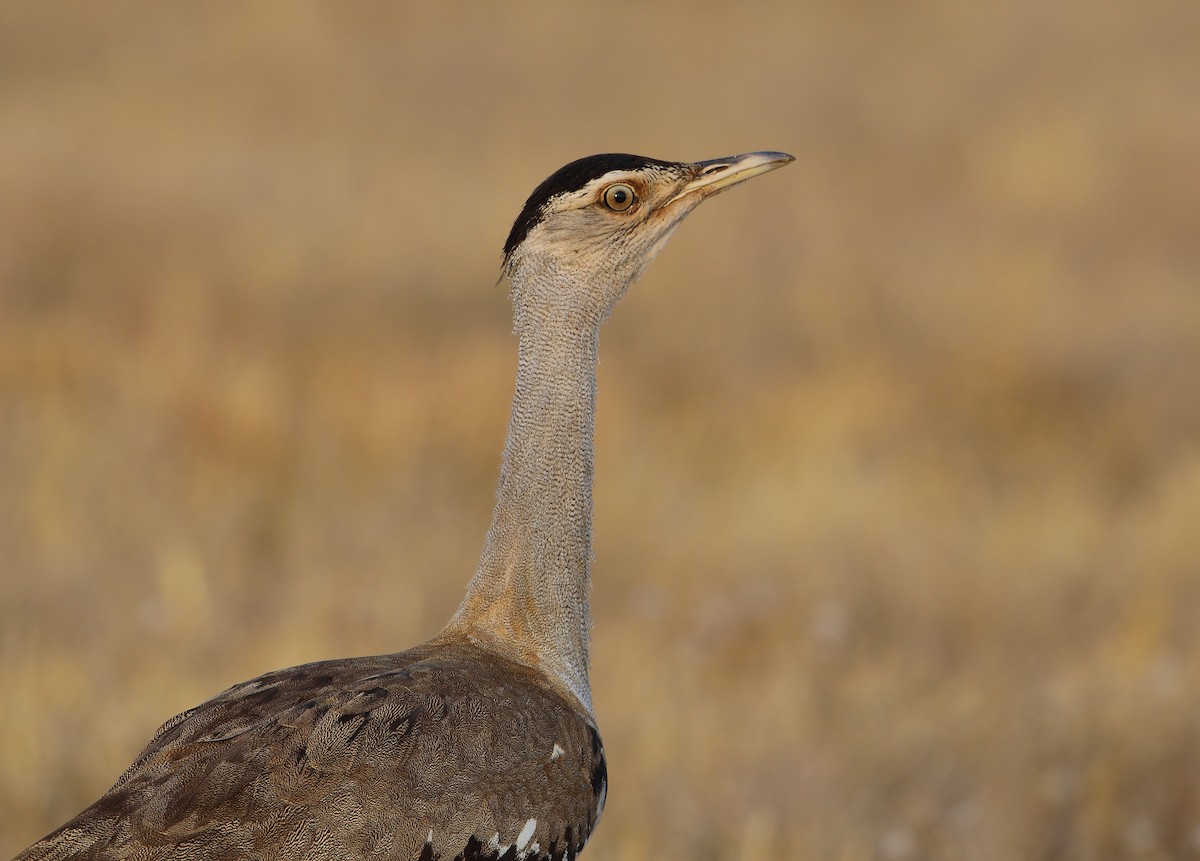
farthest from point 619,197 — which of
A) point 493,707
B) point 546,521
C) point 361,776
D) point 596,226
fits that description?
point 361,776

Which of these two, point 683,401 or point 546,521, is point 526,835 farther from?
point 683,401

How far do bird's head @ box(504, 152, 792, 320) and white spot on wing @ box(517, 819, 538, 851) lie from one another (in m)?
1.08

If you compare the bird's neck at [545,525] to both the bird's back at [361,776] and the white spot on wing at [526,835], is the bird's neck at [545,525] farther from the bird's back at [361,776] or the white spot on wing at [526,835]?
the white spot on wing at [526,835]

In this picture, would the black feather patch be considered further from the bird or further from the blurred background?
the blurred background

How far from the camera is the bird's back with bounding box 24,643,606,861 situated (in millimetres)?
2588

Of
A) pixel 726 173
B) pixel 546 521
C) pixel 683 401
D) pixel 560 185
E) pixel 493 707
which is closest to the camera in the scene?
pixel 493 707

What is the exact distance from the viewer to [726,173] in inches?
135

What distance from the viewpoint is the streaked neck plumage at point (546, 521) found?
3.17 metres

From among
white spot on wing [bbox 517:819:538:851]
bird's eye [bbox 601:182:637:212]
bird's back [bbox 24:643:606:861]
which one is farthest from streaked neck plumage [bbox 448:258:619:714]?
white spot on wing [bbox 517:819:538:851]

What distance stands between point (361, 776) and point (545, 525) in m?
0.71

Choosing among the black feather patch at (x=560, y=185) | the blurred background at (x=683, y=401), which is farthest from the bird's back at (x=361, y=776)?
the blurred background at (x=683, y=401)

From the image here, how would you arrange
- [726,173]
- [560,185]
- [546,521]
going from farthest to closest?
[726,173]
[560,185]
[546,521]

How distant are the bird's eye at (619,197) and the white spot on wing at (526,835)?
1325 millimetres

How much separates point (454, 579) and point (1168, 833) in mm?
2855
